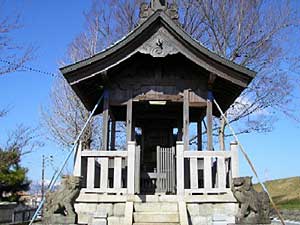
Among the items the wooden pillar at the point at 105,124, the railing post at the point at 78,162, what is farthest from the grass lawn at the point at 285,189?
the railing post at the point at 78,162

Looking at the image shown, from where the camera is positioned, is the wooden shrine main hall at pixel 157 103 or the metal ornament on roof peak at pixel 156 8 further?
the metal ornament on roof peak at pixel 156 8

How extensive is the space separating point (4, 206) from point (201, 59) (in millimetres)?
11027

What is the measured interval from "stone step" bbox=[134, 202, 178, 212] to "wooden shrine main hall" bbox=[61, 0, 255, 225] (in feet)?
0.12

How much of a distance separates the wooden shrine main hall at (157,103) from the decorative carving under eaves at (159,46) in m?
0.03

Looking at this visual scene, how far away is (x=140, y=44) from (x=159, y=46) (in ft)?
1.84

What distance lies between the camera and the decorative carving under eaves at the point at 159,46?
35.8 ft

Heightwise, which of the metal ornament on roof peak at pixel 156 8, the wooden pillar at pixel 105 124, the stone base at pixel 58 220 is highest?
the metal ornament on roof peak at pixel 156 8

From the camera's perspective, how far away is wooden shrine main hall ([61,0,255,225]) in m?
9.42

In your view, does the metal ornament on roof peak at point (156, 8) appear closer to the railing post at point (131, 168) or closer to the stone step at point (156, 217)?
the railing post at point (131, 168)

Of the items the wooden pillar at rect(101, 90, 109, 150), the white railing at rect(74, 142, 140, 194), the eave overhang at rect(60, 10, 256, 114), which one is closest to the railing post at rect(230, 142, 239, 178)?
the eave overhang at rect(60, 10, 256, 114)

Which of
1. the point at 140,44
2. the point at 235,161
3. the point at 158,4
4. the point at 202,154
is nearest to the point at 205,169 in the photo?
the point at 202,154

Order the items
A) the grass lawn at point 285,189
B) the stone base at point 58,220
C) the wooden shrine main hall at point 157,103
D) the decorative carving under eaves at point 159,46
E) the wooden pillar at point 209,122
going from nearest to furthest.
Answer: the stone base at point 58,220
the wooden shrine main hall at point 157,103
the decorative carving under eaves at point 159,46
the wooden pillar at point 209,122
the grass lawn at point 285,189

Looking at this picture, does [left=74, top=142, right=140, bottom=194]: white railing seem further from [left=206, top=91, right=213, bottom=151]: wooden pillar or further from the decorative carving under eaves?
the decorative carving under eaves

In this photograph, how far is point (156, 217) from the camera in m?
8.80
